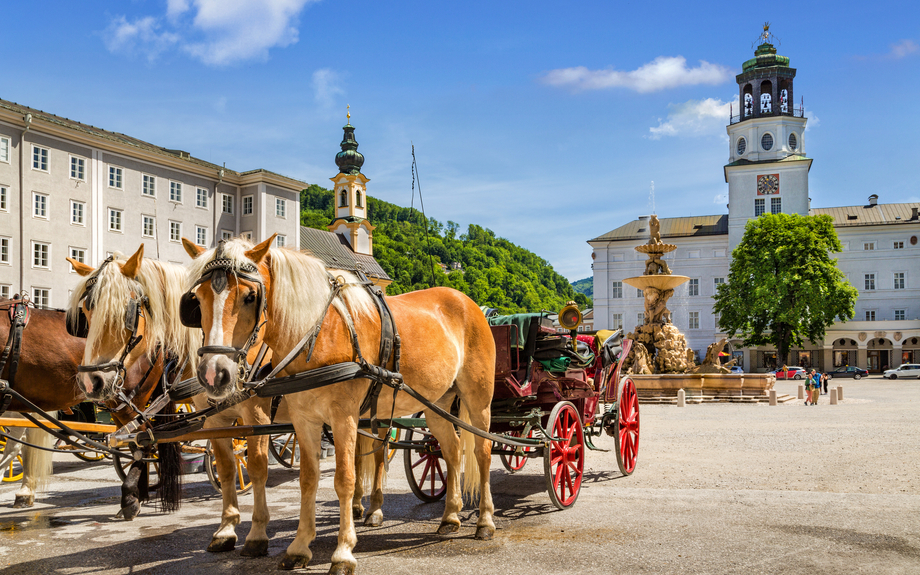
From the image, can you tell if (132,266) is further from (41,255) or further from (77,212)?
(77,212)

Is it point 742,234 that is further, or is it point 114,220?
point 742,234

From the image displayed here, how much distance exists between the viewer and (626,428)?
930 centimetres

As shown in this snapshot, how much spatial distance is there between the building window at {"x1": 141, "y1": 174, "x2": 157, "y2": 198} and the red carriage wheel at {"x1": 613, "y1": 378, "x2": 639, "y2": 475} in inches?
1519

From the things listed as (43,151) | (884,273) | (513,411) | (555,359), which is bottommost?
(513,411)

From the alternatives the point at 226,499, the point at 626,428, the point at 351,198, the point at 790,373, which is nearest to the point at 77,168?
the point at 626,428

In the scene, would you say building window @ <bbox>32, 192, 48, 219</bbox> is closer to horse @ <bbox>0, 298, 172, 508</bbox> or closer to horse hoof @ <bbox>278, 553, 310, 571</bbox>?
horse @ <bbox>0, 298, 172, 508</bbox>

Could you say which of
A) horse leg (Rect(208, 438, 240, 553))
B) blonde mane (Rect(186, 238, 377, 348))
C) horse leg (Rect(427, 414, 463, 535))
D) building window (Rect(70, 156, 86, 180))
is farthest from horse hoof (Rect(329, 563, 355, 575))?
building window (Rect(70, 156, 86, 180))

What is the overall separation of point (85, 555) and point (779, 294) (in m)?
51.6

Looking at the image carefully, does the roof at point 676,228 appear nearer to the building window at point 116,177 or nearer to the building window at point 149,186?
the building window at point 149,186

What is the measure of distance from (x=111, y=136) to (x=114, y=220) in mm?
7456

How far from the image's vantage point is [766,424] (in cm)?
1694

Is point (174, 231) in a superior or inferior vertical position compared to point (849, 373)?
superior

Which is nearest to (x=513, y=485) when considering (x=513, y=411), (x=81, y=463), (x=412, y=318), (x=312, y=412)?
(x=513, y=411)

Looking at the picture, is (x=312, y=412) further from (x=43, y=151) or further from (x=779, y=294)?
(x=779, y=294)
